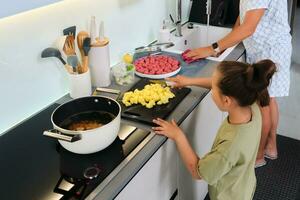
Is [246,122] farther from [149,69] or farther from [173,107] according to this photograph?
[149,69]

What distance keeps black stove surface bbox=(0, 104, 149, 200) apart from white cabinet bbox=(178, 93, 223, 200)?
12.4 inches

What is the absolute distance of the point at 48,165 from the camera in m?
1.14

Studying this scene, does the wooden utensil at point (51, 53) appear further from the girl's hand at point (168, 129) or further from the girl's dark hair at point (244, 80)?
the girl's dark hair at point (244, 80)

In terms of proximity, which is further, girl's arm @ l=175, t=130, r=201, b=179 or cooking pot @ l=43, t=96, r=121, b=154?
girl's arm @ l=175, t=130, r=201, b=179

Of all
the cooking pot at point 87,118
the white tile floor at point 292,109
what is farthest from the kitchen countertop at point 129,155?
the white tile floor at point 292,109

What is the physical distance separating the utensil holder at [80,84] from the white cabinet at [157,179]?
44 centimetres

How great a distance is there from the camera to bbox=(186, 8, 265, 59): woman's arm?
1768 millimetres

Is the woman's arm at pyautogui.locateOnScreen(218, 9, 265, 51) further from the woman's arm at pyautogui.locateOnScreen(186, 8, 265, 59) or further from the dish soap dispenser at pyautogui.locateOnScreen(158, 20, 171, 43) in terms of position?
the dish soap dispenser at pyautogui.locateOnScreen(158, 20, 171, 43)

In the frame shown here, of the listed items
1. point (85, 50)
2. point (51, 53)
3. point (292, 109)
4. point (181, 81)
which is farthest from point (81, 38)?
point (292, 109)

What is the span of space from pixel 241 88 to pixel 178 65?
632 millimetres

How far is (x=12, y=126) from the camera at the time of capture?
1.35 metres

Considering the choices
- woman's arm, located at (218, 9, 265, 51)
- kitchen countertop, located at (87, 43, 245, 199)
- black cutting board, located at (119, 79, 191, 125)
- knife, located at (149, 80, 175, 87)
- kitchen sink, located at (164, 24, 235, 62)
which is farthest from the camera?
kitchen sink, located at (164, 24, 235, 62)

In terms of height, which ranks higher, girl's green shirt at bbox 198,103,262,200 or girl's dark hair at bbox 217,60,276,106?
girl's dark hair at bbox 217,60,276,106

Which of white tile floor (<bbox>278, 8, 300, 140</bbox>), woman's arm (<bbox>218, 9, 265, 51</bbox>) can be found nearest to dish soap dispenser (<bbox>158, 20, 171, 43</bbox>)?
woman's arm (<bbox>218, 9, 265, 51</bbox>)
